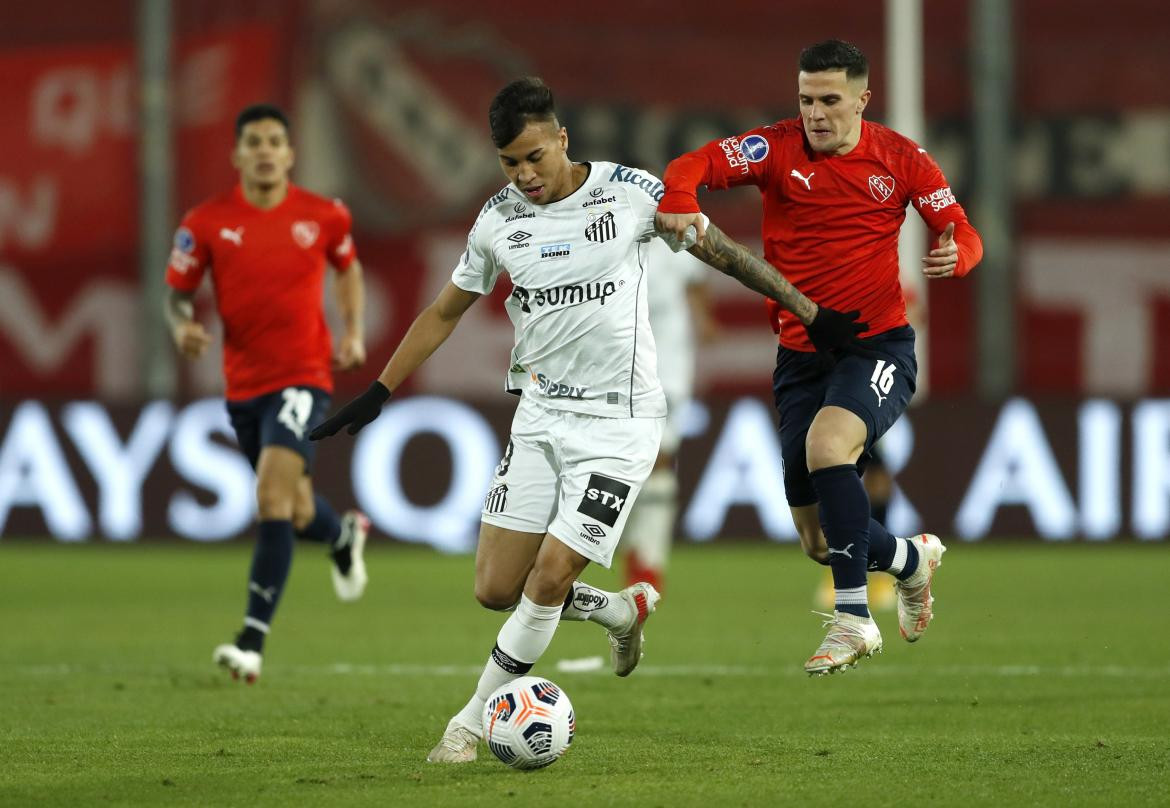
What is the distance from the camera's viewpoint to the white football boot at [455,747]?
6.23 metres

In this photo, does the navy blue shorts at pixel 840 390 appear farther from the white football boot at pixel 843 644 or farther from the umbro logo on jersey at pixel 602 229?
the umbro logo on jersey at pixel 602 229

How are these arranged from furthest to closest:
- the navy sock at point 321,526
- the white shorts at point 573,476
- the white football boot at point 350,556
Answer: the white football boot at point 350,556 → the navy sock at point 321,526 → the white shorts at point 573,476

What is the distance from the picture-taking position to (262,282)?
28.8 ft

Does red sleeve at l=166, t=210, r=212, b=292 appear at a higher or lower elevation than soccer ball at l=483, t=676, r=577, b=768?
higher

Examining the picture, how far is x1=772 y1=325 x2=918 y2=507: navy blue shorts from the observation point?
6.75 meters

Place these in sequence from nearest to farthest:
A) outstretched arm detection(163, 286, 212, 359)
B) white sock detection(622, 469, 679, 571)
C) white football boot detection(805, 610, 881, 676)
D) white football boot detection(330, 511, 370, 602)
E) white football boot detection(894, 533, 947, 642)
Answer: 1. white football boot detection(805, 610, 881, 676)
2. white football boot detection(894, 533, 947, 642)
3. outstretched arm detection(163, 286, 212, 359)
4. white football boot detection(330, 511, 370, 602)
5. white sock detection(622, 469, 679, 571)

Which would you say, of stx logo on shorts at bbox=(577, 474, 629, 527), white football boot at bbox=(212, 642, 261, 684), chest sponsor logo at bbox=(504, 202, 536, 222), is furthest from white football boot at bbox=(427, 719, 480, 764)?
white football boot at bbox=(212, 642, 261, 684)

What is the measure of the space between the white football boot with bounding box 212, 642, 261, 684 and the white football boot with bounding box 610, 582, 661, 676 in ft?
6.09

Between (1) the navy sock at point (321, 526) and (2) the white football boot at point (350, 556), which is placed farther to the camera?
(2) the white football boot at point (350, 556)

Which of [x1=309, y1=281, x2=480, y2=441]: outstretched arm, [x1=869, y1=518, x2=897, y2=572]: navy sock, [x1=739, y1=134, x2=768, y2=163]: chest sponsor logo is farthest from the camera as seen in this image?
[x1=869, y1=518, x2=897, y2=572]: navy sock

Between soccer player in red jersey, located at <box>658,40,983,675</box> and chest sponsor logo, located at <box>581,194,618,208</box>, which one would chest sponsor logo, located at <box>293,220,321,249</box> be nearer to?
soccer player in red jersey, located at <box>658,40,983,675</box>

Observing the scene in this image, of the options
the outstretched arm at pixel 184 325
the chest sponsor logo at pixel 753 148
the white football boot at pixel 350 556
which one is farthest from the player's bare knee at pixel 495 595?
the white football boot at pixel 350 556

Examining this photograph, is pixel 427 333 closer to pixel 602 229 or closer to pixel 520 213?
pixel 520 213

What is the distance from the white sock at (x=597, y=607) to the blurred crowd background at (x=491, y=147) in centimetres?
1178
